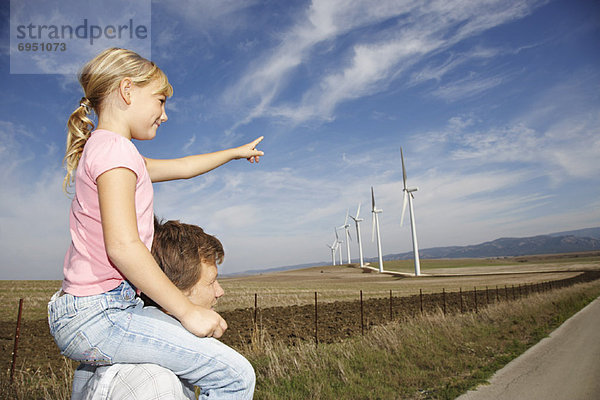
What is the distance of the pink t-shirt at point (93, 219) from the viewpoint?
1532 mm

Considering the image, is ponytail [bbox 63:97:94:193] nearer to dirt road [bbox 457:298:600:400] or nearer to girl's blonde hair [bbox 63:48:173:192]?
girl's blonde hair [bbox 63:48:173:192]

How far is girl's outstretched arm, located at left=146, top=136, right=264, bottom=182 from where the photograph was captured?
Answer: 229cm

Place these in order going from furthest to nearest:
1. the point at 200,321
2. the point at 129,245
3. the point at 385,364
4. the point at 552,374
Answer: the point at 385,364
the point at 552,374
the point at 200,321
the point at 129,245

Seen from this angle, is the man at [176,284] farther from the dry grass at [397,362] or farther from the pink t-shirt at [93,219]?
the dry grass at [397,362]

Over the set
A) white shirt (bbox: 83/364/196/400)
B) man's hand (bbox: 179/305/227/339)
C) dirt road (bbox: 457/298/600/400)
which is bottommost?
dirt road (bbox: 457/298/600/400)

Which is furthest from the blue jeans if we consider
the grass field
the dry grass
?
the dry grass

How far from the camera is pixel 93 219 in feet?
5.22

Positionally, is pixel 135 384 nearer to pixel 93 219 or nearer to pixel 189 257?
pixel 189 257

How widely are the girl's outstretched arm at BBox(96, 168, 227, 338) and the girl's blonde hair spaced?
423mm

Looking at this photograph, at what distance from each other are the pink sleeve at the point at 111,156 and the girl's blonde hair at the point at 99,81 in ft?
0.92

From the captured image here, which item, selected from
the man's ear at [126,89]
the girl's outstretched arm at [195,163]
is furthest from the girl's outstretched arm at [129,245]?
the girl's outstretched arm at [195,163]

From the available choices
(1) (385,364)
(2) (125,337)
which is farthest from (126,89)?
(1) (385,364)

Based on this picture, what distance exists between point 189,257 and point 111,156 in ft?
1.87

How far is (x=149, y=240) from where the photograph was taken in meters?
1.70
